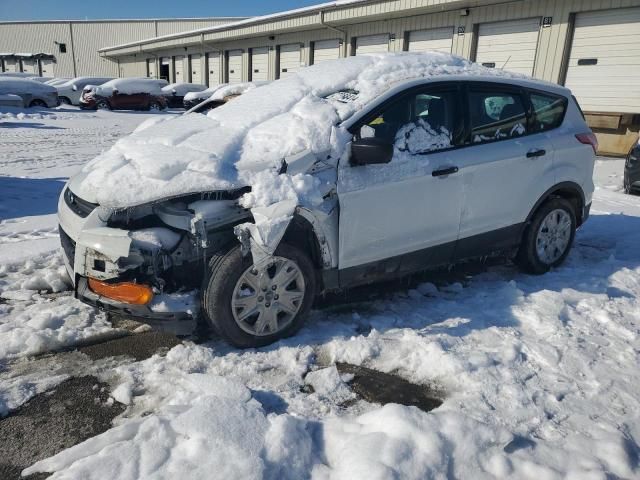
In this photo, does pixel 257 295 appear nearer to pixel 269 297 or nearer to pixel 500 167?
pixel 269 297

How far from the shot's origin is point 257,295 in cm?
327

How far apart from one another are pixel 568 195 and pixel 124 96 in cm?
2535

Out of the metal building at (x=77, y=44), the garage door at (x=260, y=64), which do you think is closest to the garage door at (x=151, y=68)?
the metal building at (x=77, y=44)

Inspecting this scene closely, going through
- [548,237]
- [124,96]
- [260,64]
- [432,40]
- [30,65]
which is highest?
[30,65]

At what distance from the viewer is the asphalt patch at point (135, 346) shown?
10.9ft

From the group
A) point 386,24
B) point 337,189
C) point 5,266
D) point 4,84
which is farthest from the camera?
point 4,84

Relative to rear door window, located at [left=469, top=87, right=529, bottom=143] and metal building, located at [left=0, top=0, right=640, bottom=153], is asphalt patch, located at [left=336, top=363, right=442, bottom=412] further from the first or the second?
metal building, located at [left=0, top=0, right=640, bottom=153]

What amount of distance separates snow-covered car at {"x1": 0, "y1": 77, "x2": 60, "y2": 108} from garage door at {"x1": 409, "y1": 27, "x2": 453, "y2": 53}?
16.6 meters

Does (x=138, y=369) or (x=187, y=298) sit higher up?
(x=187, y=298)

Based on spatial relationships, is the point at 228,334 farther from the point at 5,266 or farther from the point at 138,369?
the point at 5,266

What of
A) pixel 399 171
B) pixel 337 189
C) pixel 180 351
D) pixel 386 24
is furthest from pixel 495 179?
Answer: pixel 386 24

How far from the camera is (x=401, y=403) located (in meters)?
2.91

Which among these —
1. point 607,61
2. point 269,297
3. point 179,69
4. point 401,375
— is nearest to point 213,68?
point 179,69

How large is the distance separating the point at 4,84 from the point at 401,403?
2464 cm
